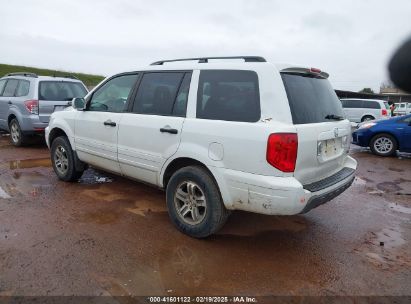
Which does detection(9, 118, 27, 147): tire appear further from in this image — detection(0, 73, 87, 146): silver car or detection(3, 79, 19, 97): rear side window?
detection(3, 79, 19, 97): rear side window

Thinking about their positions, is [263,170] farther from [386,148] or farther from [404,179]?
[386,148]

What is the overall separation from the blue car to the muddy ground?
166 inches

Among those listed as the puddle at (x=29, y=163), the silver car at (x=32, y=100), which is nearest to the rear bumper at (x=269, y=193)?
the puddle at (x=29, y=163)

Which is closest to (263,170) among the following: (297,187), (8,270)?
(297,187)

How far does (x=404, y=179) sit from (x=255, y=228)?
4.19 metres

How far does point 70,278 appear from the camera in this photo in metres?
3.00

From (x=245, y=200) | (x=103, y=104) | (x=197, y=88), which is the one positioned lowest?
(x=245, y=200)

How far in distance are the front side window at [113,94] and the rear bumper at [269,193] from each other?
188 centimetres

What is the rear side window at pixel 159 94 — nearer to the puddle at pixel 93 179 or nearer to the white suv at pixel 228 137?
the white suv at pixel 228 137

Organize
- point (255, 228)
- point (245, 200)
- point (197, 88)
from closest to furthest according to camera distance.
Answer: point (245, 200)
point (197, 88)
point (255, 228)

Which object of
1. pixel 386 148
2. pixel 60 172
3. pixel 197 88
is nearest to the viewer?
pixel 197 88

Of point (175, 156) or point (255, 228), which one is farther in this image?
point (255, 228)

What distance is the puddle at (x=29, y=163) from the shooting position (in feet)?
22.6

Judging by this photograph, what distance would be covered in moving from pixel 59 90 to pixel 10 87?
5.25 feet
